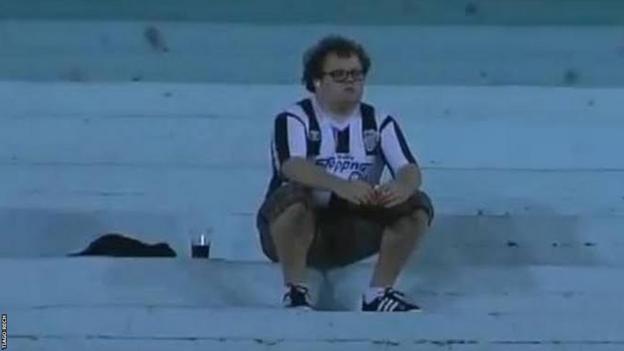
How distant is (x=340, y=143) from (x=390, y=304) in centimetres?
54

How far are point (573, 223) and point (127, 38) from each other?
1714mm

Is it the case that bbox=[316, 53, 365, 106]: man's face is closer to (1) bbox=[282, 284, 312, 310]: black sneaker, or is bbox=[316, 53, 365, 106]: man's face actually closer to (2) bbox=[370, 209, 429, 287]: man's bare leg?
(2) bbox=[370, 209, 429, 287]: man's bare leg

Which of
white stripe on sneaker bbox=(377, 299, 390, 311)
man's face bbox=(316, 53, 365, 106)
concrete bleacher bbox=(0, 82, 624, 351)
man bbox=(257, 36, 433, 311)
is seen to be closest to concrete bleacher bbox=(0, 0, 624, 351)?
concrete bleacher bbox=(0, 82, 624, 351)

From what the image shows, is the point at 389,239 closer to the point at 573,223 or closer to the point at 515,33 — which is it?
the point at 573,223

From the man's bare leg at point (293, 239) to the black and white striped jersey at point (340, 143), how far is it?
22 cm

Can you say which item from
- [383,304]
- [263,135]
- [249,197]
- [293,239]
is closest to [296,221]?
[293,239]

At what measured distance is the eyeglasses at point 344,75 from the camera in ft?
16.0

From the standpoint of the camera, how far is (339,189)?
15.5ft

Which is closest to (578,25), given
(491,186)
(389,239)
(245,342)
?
(491,186)

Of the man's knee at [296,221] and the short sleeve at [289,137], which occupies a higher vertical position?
the short sleeve at [289,137]

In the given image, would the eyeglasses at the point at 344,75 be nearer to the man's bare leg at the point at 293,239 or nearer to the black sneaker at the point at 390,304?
the man's bare leg at the point at 293,239

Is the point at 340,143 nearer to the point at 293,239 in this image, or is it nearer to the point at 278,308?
the point at 293,239

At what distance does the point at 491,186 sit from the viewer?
19.6 ft

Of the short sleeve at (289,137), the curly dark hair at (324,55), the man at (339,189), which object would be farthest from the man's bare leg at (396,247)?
the curly dark hair at (324,55)
